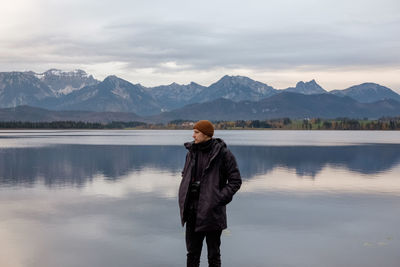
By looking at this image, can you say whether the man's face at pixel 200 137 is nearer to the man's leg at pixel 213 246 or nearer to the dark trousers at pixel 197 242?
the dark trousers at pixel 197 242

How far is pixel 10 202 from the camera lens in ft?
98.4

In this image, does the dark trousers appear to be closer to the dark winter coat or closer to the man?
the man

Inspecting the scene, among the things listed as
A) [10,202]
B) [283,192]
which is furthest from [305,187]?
[10,202]

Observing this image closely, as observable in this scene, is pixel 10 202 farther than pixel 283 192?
No

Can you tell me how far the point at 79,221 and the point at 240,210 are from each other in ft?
32.2

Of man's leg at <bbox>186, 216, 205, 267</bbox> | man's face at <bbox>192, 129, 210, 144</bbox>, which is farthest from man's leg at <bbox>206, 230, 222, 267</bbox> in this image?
man's face at <bbox>192, 129, 210, 144</bbox>

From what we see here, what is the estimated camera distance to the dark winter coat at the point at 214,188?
11422 mm

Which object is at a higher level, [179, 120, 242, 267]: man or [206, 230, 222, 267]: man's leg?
[179, 120, 242, 267]: man

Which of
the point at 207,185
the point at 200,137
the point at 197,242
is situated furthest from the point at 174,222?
the point at 200,137

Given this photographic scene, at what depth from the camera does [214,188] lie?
11438mm

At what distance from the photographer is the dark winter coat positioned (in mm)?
11422

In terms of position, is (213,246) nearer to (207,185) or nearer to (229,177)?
(207,185)

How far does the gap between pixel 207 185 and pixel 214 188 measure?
0.66ft

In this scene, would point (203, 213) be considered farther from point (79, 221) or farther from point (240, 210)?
point (240, 210)
